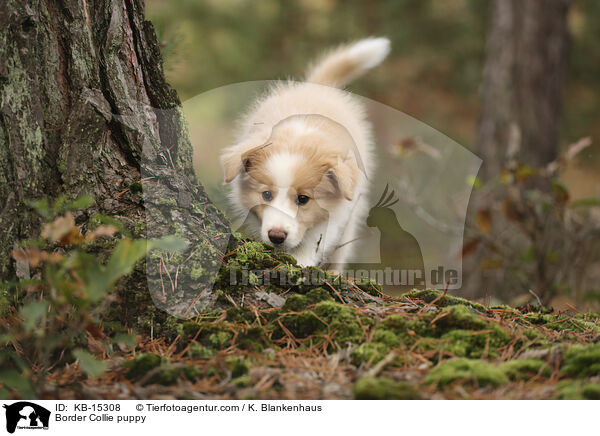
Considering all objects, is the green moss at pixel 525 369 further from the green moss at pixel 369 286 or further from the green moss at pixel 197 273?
the green moss at pixel 197 273

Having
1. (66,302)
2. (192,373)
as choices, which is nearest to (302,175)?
(192,373)

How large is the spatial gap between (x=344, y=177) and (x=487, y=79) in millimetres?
2904

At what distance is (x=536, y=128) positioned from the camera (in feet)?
15.4

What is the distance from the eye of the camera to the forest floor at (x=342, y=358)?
1.38 metres

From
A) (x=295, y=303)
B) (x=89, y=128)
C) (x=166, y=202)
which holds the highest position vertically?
(x=89, y=128)

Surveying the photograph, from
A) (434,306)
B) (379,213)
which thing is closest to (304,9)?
(379,213)

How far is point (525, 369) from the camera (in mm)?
1488

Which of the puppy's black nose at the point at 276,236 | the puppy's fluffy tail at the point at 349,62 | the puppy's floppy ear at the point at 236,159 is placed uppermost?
the puppy's fluffy tail at the point at 349,62

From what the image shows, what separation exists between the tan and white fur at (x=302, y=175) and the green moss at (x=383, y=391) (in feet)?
4.13

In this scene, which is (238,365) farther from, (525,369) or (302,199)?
(302,199)

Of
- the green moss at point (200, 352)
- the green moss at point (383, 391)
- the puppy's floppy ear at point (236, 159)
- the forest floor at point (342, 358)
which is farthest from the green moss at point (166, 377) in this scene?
the puppy's floppy ear at point (236, 159)
